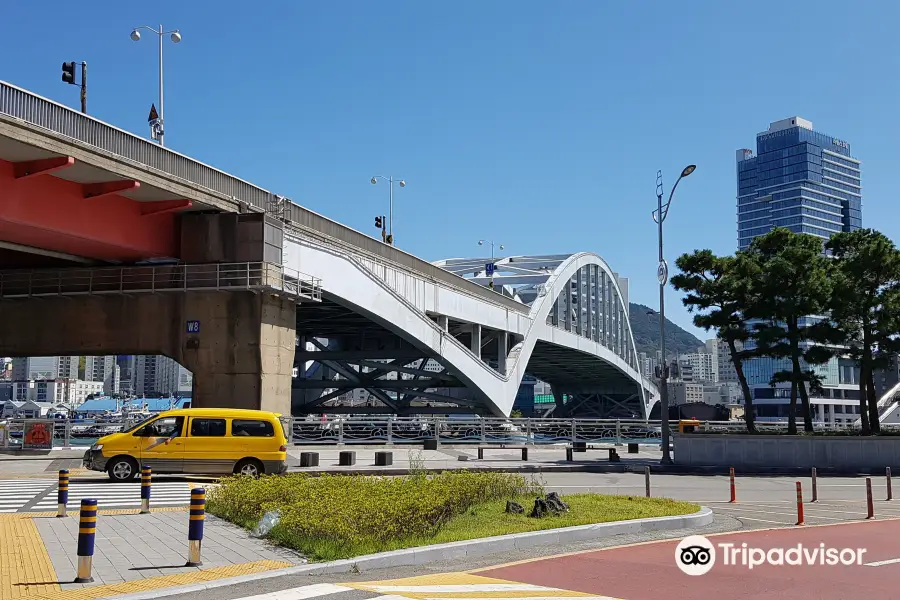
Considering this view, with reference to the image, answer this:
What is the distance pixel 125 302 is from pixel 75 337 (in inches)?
106

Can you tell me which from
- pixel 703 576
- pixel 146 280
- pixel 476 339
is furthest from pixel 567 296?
pixel 703 576

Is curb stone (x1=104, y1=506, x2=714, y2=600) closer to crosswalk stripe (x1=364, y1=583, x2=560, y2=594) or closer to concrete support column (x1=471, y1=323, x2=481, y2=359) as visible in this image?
crosswalk stripe (x1=364, y1=583, x2=560, y2=594)

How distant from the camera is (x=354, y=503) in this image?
1330 centimetres

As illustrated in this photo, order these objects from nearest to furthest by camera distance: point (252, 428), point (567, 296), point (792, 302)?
point (252, 428), point (792, 302), point (567, 296)

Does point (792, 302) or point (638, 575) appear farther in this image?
point (792, 302)

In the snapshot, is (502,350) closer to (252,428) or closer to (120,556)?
(252,428)

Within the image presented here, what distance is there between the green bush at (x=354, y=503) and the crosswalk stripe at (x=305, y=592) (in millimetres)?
1871

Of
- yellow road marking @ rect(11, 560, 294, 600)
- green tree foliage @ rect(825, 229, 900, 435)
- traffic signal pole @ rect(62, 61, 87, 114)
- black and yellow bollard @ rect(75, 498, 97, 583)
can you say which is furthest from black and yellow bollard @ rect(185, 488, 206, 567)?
green tree foliage @ rect(825, 229, 900, 435)

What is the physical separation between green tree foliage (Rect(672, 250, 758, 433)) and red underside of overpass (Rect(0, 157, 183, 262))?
73.6 ft

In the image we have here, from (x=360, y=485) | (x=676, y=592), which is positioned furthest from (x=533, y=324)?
(x=676, y=592)

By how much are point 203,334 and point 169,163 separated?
701 centimetres

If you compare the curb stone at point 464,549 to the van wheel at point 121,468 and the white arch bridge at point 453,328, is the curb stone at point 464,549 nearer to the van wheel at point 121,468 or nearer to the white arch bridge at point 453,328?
the van wheel at point 121,468

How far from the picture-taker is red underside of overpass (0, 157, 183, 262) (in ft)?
87.6

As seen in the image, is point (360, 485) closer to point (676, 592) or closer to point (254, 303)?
point (676, 592)
